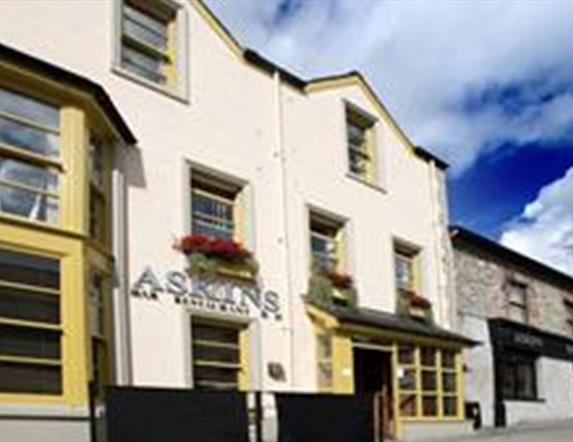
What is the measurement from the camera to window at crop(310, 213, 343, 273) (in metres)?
A: 23.8

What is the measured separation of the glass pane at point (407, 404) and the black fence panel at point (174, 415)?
11735mm

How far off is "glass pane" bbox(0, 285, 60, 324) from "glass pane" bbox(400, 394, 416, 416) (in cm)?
1105

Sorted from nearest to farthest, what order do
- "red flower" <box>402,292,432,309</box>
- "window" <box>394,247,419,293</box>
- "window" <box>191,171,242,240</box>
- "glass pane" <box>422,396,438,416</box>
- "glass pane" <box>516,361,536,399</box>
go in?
"window" <box>191,171,242,240</box> → "glass pane" <box>422,396,438,416</box> → "red flower" <box>402,292,432,309</box> → "window" <box>394,247,419,293</box> → "glass pane" <box>516,361,536,399</box>

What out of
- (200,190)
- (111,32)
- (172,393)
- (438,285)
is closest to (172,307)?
(200,190)

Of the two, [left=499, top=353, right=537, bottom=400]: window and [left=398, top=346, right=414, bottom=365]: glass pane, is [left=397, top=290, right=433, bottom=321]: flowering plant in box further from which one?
[left=499, top=353, right=537, bottom=400]: window

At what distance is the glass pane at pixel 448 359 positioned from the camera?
87.2 ft

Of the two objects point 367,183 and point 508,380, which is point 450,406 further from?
point 508,380

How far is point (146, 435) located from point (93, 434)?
557 mm

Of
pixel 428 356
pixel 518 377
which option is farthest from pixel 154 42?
pixel 518 377

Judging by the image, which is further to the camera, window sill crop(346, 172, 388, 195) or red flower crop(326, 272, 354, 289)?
window sill crop(346, 172, 388, 195)

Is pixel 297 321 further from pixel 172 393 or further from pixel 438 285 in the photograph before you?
pixel 172 393

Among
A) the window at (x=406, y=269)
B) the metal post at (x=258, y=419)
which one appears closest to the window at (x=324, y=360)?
the window at (x=406, y=269)

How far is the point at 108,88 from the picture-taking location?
1911 cm

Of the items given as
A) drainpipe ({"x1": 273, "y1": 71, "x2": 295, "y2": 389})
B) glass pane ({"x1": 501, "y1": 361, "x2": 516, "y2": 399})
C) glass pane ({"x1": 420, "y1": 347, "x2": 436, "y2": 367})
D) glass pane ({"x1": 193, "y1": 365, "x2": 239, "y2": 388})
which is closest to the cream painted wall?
drainpipe ({"x1": 273, "y1": 71, "x2": 295, "y2": 389})
